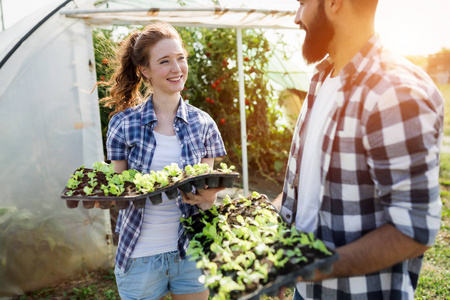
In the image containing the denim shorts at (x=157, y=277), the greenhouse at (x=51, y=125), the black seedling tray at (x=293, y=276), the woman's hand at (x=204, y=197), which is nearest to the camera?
the black seedling tray at (x=293, y=276)

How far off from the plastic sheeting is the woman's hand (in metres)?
1.76

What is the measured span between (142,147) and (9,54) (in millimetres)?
1567

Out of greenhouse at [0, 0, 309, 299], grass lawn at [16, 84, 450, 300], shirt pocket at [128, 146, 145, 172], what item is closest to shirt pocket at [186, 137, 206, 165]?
shirt pocket at [128, 146, 145, 172]

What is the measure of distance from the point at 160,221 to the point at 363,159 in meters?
1.07

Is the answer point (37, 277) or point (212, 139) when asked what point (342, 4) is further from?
point (37, 277)

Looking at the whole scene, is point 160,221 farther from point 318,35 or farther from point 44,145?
point 44,145

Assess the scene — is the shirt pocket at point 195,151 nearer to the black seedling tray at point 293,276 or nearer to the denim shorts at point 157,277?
the denim shorts at point 157,277

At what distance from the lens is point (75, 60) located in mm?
2965

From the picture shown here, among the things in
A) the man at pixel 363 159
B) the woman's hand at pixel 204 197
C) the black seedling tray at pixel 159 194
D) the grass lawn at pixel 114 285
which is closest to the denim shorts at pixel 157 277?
the woman's hand at pixel 204 197

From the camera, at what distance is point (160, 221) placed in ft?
5.83

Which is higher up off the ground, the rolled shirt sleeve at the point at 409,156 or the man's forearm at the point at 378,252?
the rolled shirt sleeve at the point at 409,156

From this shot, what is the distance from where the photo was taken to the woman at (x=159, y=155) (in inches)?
68.6

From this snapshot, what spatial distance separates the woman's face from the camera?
1.86 m

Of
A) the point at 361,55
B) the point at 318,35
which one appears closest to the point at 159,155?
the point at 318,35
